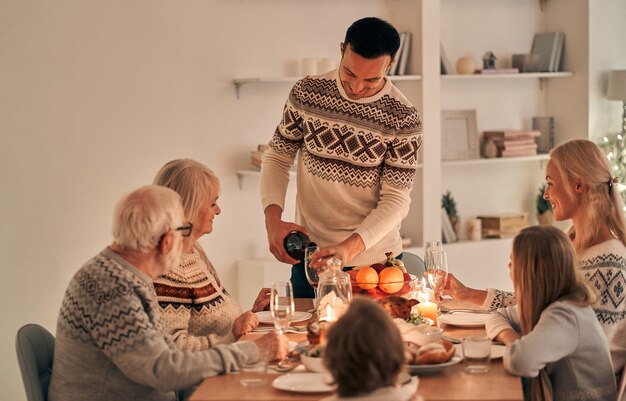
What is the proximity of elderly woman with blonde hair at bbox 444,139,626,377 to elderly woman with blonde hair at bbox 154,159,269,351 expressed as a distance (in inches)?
28.4

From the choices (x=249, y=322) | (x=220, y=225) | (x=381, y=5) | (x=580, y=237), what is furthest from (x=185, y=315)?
(x=381, y=5)

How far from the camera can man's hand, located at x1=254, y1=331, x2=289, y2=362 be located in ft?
8.11

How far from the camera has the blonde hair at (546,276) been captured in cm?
251

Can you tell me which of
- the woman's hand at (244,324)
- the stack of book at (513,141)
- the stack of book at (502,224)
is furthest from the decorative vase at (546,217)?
the woman's hand at (244,324)

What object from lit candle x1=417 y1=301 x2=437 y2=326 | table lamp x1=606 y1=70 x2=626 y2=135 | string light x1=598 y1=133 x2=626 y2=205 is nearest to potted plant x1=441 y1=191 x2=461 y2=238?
string light x1=598 y1=133 x2=626 y2=205

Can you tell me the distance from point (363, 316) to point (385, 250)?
56.5 inches

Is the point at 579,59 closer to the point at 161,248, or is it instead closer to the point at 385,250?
the point at 385,250

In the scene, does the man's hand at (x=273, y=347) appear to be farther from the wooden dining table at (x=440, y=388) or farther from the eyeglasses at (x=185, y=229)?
the eyeglasses at (x=185, y=229)

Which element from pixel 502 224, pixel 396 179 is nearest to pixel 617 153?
pixel 502 224

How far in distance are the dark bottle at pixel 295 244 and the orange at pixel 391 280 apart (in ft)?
1.04

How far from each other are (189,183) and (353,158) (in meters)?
0.70

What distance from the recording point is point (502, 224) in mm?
6121

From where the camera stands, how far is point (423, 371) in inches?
92.9

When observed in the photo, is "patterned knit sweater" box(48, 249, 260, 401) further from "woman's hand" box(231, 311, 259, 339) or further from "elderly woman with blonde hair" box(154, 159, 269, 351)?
"woman's hand" box(231, 311, 259, 339)
